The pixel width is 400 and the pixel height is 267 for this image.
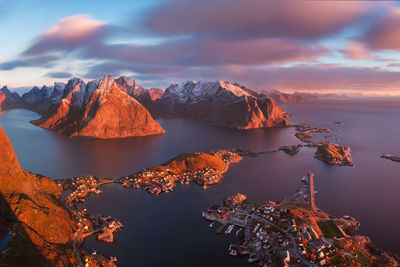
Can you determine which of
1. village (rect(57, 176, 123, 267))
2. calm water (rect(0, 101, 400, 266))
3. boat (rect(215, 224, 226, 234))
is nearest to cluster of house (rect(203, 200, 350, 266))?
boat (rect(215, 224, 226, 234))

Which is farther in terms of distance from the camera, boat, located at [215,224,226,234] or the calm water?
boat, located at [215,224,226,234]

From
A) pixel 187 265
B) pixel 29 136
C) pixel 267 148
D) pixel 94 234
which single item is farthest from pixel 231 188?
pixel 29 136

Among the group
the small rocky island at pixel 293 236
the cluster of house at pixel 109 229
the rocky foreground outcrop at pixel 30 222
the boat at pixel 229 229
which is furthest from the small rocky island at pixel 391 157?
the rocky foreground outcrop at pixel 30 222

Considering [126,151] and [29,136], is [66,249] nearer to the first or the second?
[126,151]

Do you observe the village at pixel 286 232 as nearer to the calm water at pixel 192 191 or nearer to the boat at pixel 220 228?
the boat at pixel 220 228

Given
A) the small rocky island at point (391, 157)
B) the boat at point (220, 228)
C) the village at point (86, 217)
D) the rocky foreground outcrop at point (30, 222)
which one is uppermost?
the rocky foreground outcrop at point (30, 222)

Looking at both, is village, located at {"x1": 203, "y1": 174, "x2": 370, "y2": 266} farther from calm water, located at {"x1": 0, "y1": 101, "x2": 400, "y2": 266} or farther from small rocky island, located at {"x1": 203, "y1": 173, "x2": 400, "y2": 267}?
calm water, located at {"x1": 0, "y1": 101, "x2": 400, "y2": 266}

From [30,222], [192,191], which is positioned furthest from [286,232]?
[30,222]
